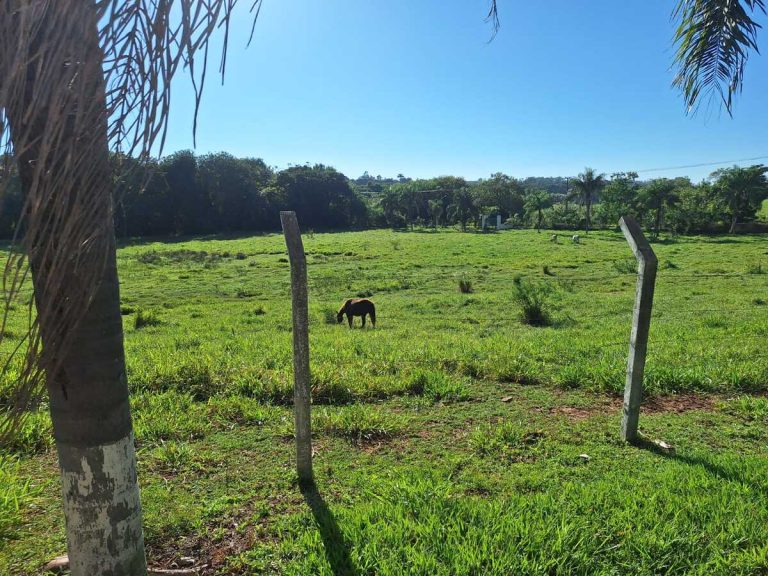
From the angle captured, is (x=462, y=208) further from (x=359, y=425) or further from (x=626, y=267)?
(x=359, y=425)

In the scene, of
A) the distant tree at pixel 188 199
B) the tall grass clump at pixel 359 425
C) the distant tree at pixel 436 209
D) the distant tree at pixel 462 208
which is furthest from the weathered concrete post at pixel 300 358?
the distant tree at pixel 436 209

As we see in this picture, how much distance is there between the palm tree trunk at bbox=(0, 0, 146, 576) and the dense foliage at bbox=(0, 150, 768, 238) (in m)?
39.4

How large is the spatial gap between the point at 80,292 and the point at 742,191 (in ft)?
207

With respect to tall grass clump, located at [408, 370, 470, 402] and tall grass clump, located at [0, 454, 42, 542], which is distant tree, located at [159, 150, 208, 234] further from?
tall grass clump, located at [0, 454, 42, 542]

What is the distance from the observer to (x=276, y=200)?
6359 cm

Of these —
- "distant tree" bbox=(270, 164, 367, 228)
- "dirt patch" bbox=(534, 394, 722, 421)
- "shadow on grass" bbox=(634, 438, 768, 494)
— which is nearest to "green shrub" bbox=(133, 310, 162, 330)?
"dirt patch" bbox=(534, 394, 722, 421)

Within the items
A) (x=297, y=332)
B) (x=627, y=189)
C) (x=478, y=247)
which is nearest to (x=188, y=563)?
(x=297, y=332)

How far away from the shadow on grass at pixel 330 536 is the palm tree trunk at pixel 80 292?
→ 1.12 m

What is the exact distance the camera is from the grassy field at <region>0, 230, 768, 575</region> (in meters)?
2.75

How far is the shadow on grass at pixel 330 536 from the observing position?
2623 mm

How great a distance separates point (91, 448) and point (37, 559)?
1770mm

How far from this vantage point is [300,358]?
11.7 ft

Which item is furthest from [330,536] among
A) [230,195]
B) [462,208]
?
[462,208]

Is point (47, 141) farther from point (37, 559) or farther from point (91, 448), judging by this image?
point (37, 559)
